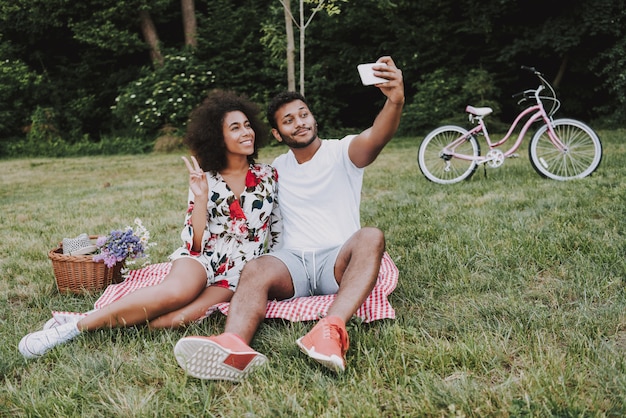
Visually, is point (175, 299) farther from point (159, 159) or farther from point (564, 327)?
point (159, 159)

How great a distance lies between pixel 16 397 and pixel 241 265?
1.08 m

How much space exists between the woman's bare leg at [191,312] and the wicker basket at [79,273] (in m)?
0.75

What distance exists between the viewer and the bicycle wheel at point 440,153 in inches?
226

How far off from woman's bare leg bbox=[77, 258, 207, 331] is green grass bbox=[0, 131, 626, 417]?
0.20ft

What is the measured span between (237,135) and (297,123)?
311 millimetres

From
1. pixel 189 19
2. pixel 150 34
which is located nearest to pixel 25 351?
pixel 189 19

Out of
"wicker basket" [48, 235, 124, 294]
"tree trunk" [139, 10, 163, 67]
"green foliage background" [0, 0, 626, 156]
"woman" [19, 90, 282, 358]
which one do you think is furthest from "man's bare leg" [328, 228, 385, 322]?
"tree trunk" [139, 10, 163, 67]

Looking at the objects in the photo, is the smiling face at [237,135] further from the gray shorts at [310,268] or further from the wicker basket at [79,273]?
the wicker basket at [79,273]

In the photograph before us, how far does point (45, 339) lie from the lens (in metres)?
2.16

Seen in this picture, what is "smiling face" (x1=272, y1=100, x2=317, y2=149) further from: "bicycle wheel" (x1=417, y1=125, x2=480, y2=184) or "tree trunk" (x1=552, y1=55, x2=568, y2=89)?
"tree trunk" (x1=552, y1=55, x2=568, y2=89)

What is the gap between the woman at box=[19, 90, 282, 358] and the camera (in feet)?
7.47

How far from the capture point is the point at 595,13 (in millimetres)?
10422

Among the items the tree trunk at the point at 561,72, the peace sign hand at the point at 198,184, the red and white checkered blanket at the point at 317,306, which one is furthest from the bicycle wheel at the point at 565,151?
the tree trunk at the point at 561,72

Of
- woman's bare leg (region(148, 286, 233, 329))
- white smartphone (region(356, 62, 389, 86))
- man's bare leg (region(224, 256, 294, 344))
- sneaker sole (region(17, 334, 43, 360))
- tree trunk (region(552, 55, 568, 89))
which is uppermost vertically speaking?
tree trunk (region(552, 55, 568, 89))
